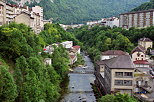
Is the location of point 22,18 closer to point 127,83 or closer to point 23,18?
point 23,18

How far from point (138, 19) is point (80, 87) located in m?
59.8

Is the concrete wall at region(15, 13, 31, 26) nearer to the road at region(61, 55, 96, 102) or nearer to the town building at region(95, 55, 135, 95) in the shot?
the road at region(61, 55, 96, 102)

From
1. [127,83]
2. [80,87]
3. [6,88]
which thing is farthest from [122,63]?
[6,88]

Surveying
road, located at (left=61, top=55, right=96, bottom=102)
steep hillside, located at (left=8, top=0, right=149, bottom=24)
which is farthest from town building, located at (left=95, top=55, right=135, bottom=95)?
steep hillside, located at (left=8, top=0, right=149, bottom=24)

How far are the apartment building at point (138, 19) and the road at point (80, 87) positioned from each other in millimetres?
44158

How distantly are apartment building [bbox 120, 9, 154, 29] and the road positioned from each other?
145 ft

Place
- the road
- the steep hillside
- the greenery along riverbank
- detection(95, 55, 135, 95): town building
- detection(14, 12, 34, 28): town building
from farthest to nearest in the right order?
the steep hillside → detection(14, 12, 34, 28): town building → the road → detection(95, 55, 135, 95): town building → the greenery along riverbank

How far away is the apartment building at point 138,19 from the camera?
274ft

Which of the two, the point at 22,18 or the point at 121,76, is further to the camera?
the point at 22,18

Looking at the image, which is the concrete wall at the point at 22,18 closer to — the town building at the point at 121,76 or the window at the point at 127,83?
the town building at the point at 121,76

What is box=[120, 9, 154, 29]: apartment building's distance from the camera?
8350 centimetres

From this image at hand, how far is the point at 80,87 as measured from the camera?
37.8 meters

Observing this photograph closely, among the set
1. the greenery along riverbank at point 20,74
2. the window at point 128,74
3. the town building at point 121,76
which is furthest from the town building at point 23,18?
the window at point 128,74

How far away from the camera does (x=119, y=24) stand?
10431 centimetres
